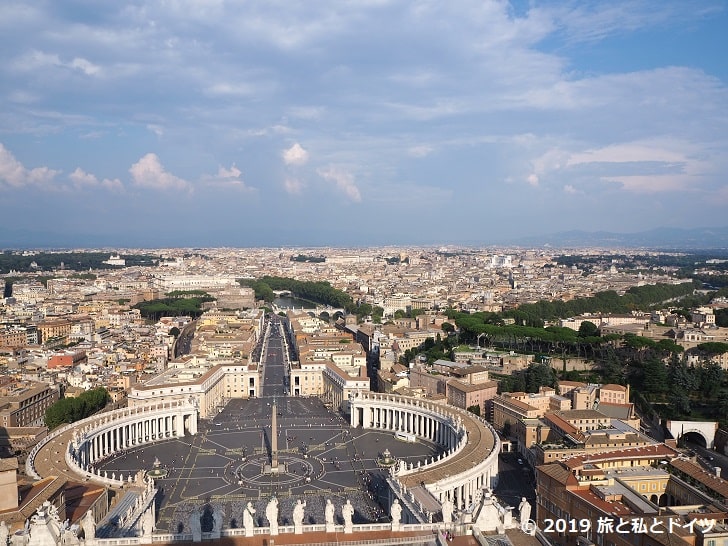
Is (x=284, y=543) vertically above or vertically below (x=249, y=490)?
above

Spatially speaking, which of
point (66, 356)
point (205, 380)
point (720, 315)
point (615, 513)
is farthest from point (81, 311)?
point (615, 513)

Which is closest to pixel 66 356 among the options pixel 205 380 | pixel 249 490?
pixel 205 380

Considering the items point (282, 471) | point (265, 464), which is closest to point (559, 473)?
point (282, 471)

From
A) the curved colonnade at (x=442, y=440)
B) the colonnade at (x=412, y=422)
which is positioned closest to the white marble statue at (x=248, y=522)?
the curved colonnade at (x=442, y=440)

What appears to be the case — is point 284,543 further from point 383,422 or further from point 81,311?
point 81,311

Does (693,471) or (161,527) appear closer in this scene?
(161,527)

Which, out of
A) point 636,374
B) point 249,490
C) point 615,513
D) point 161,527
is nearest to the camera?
point 615,513

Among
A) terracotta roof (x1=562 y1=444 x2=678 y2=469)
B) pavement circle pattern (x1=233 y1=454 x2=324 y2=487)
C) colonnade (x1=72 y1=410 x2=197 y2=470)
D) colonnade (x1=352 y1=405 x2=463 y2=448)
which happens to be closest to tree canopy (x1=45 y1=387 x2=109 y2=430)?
colonnade (x1=72 y1=410 x2=197 y2=470)

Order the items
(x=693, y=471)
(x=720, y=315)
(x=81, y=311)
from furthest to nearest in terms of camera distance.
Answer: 1. (x=81, y=311)
2. (x=720, y=315)
3. (x=693, y=471)
